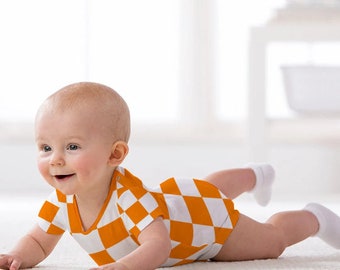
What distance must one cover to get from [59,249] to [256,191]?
1.22ft

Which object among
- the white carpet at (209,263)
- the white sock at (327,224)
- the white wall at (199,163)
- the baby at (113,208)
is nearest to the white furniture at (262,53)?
the white wall at (199,163)

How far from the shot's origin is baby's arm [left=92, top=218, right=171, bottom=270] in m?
0.99

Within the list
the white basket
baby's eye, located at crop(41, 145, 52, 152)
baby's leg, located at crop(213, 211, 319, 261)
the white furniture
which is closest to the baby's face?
baby's eye, located at crop(41, 145, 52, 152)

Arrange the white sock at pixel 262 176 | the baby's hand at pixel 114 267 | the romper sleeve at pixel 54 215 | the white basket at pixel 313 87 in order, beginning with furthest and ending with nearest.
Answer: the white basket at pixel 313 87, the white sock at pixel 262 176, the romper sleeve at pixel 54 215, the baby's hand at pixel 114 267

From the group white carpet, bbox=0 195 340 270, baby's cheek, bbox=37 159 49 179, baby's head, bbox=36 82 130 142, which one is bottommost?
white carpet, bbox=0 195 340 270

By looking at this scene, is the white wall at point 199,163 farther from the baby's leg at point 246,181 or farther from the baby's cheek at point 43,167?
the baby's cheek at point 43,167

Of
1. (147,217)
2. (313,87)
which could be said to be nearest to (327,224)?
(147,217)

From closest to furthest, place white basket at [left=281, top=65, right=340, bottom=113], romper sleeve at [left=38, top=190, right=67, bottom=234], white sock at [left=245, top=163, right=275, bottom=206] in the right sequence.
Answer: romper sleeve at [left=38, top=190, right=67, bottom=234] → white sock at [left=245, top=163, right=275, bottom=206] → white basket at [left=281, top=65, right=340, bottom=113]

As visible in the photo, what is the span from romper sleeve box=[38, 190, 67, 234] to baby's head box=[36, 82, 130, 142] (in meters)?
0.14

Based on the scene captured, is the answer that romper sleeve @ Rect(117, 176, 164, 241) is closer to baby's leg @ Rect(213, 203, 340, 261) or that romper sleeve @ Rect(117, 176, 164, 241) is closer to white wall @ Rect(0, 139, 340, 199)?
baby's leg @ Rect(213, 203, 340, 261)

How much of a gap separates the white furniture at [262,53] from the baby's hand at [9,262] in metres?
1.59

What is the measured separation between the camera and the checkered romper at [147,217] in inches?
43.1

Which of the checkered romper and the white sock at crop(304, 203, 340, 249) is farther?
the white sock at crop(304, 203, 340, 249)

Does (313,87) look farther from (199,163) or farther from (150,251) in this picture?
(150,251)
